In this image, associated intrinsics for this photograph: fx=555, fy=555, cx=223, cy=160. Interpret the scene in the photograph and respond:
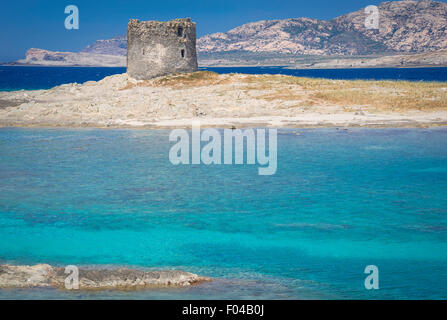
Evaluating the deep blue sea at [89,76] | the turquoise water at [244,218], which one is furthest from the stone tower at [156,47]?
the deep blue sea at [89,76]

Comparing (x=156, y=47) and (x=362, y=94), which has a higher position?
(x=156, y=47)

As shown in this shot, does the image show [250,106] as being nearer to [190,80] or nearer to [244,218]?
[190,80]

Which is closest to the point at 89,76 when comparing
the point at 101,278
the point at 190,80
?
the point at 190,80

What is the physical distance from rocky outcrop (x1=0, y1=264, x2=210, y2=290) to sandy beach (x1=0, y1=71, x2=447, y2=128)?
1689 centimetres

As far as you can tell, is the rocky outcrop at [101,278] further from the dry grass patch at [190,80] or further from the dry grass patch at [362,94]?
the dry grass patch at [190,80]

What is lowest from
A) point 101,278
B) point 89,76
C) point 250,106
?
point 101,278

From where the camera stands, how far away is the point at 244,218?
12.7 m

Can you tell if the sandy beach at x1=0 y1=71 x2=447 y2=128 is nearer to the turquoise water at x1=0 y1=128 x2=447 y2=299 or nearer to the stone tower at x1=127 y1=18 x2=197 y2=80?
the stone tower at x1=127 y1=18 x2=197 y2=80

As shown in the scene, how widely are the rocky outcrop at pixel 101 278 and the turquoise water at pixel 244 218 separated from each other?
0.32 meters

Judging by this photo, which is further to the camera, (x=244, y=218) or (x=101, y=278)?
(x=244, y=218)

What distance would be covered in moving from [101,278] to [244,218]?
4628mm

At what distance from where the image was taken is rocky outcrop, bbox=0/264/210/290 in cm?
859

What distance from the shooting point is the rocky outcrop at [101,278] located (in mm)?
8586
